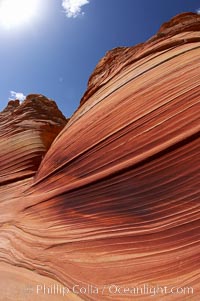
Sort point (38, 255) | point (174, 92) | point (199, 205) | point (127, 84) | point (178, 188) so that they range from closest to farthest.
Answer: point (199, 205)
point (178, 188)
point (38, 255)
point (174, 92)
point (127, 84)

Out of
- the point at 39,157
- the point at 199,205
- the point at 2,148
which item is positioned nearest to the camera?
the point at 199,205

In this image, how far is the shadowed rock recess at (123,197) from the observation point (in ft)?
8.52

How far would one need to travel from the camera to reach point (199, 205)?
2686 mm

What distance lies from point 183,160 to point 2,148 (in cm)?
546

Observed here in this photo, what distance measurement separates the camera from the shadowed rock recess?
2596 millimetres

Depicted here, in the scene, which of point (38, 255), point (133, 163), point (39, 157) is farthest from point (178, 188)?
point (39, 157)

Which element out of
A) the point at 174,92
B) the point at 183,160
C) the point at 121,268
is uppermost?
the point at 174,92

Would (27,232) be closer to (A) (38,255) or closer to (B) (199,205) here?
(A) (38,255)

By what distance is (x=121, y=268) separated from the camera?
270 cm

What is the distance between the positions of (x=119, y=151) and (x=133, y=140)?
10.2 inches

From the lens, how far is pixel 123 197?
3.39 m

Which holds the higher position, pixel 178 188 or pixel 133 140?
pixel 133 140

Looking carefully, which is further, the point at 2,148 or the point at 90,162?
the point at 2,148

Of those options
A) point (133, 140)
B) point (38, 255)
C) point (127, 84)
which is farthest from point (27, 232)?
point (127, 84)
